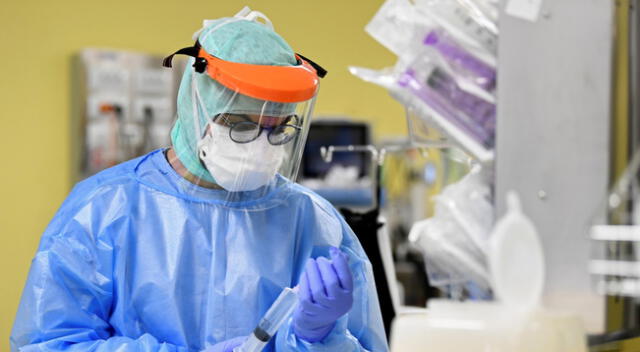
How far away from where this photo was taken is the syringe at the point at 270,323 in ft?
4.52

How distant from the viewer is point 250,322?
1.51 meters

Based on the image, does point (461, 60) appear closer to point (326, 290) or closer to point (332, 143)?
point (326, 290)

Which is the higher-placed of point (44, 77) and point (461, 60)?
point (461, 60)

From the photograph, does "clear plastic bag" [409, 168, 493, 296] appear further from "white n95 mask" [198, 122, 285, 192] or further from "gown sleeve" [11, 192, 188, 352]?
"gown sleeve" [11, 192, 188, 352]

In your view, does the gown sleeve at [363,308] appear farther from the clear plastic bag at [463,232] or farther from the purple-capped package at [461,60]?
the purple-capped package at [461,60]

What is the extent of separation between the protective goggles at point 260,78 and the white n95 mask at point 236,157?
0.34 ft

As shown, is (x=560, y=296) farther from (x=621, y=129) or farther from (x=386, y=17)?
(x=386, y=17)

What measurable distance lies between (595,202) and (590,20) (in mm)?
236

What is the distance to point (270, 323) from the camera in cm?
138

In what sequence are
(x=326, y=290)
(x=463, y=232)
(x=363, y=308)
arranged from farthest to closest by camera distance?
(x=363, y=308), (x=326, y=290), (x=463, y=232)

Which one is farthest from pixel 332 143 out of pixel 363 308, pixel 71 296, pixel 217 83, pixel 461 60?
pixel 461 60

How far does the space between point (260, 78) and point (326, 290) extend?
0.41 m

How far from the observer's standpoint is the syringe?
1.38 metres

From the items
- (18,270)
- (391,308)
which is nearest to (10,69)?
(18,270)
